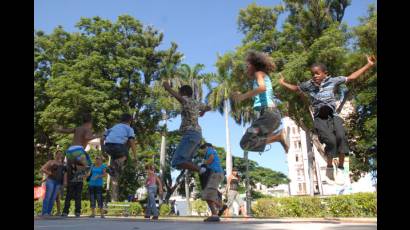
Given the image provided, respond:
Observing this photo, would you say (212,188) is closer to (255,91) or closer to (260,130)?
(260,130)

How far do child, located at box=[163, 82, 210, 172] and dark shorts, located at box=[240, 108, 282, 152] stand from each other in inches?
35.8

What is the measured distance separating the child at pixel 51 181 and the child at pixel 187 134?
12.1 ft

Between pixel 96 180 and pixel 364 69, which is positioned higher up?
pixel 364 69

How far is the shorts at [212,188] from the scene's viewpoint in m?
7.77

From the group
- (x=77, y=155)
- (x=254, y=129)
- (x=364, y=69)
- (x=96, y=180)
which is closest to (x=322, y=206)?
(x=96, y=180)

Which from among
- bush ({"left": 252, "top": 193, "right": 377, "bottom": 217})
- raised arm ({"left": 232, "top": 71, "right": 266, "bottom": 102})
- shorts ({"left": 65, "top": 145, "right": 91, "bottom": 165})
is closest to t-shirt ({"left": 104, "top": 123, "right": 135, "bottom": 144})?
shorts ({"left": 65, "top": 145, "right": 91, "bottom": 165})

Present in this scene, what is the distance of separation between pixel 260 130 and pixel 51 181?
5.38 metres

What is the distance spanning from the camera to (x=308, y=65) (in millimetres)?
23031

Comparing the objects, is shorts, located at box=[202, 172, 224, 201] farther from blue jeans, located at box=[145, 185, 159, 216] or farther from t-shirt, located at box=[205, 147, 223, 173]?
blue jeans, located at box=[145, 185, 159, 216]

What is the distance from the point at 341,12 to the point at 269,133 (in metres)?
20.6

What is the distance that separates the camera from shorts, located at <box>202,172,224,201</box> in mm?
7766

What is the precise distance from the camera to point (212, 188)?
306 inches

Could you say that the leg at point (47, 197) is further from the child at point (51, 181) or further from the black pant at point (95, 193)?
the black pant at point (95, 193)
